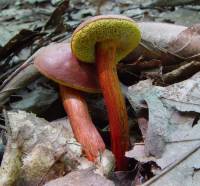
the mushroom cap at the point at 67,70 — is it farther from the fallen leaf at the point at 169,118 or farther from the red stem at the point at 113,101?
the fallen leaf at the point at 169,118

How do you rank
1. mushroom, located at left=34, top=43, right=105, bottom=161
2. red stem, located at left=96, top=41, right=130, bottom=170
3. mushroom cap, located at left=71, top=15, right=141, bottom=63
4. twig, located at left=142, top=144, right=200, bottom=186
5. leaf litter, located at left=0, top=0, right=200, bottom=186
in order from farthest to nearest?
mushroom, located at left=34, top=43, right=105, bottom=161, red stem, located at left=96, top=41, right=130, bottom=170, mushroom cap, located at left=71, top=15, right=141, bottom=63, leaf litter, located at left=0, top=0, right=200, bottom=186, twig, located at left=142, top=144, right=200, bottom=186

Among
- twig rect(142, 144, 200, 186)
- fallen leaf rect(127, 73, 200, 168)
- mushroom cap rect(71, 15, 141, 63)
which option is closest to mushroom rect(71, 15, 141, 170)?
mushroom cap rect(71, 15, 141, 63)

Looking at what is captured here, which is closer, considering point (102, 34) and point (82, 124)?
point (102, 34)

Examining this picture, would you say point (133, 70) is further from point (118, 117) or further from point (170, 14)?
point (170, 14)

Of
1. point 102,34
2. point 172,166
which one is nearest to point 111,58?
point 102,34

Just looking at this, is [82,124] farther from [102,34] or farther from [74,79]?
[102,34]

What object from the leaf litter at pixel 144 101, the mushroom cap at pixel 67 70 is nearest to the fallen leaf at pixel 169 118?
the leaf litter at pixel 144 101

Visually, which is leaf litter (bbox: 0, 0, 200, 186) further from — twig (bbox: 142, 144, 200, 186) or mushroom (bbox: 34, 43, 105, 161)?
mushroom (bbox: 34, 43, 105, 161)
